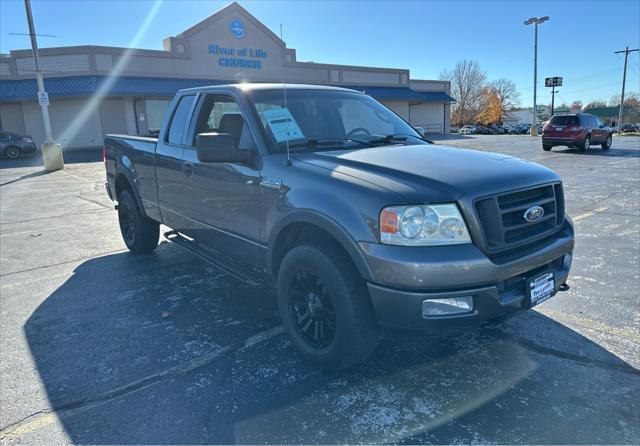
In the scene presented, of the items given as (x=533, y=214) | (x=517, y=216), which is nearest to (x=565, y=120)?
(x=533, y=214)

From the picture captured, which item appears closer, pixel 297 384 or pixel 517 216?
pixel 517 216

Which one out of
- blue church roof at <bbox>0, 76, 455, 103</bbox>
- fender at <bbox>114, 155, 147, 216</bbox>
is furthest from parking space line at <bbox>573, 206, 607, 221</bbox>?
blue church roof at <bbox>0, 76, 455, 103</bbox>

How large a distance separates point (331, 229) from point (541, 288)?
138 cm

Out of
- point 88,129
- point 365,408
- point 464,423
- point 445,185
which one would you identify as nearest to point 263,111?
point 445,185

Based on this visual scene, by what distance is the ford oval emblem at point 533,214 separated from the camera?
2936mm

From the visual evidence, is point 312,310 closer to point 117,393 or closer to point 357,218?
point 357,218

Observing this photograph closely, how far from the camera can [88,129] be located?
92.0 ft

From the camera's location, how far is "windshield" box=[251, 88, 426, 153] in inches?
141

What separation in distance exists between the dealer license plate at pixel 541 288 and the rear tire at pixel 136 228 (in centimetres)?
472

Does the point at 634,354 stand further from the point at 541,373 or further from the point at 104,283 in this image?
the point at 104,283

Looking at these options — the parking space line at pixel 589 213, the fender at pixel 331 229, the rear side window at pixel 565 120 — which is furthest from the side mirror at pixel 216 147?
the rear side window at pixel 565 120

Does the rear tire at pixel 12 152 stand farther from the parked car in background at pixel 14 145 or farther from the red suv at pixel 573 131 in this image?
the red suv at pixel 573 131

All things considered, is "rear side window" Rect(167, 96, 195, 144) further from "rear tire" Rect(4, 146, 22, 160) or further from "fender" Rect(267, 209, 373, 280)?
"rear tire" Rect(4, 146, 22, 160)

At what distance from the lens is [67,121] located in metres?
27.7
